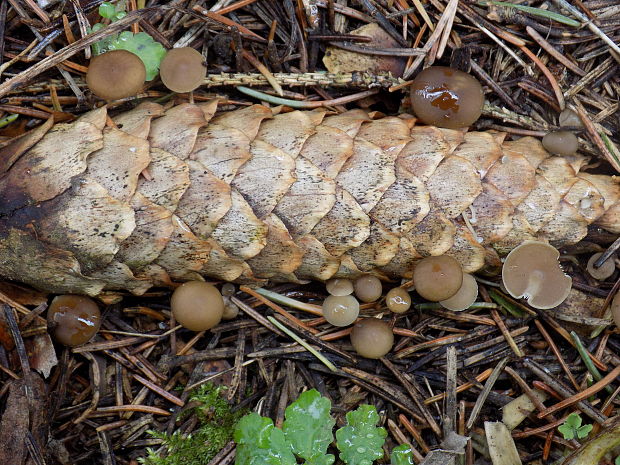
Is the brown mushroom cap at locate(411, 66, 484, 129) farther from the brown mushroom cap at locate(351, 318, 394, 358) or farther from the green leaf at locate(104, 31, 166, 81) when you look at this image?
the green leaf at locate(104, 31, 166, 81)

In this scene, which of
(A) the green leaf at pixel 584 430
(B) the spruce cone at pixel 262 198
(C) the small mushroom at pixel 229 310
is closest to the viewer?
(B) the spruce cone at pixel 262 198

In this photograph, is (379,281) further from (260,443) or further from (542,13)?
(542,13)

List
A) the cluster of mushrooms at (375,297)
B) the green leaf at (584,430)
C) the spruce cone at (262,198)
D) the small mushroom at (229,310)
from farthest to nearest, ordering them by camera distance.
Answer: the small mushroom at (229,310) → the cluster of mushrooms at (375,297) → the green leaf at (584,430) → the spruce cone at (262,198)

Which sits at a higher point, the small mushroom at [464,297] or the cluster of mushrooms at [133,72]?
the cluster of mushrooms at [133,72]

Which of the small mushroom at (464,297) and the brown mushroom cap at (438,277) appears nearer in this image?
the brown mushroom cap at (438,277)

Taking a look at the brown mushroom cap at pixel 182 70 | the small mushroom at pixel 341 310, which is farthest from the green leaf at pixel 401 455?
the brown mushroom cap at pixel 182 70

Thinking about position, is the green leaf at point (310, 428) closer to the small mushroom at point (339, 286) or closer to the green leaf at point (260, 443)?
the green leaf at point (260, 443)

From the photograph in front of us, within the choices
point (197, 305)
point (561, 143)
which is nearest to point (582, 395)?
point (561, 143)
